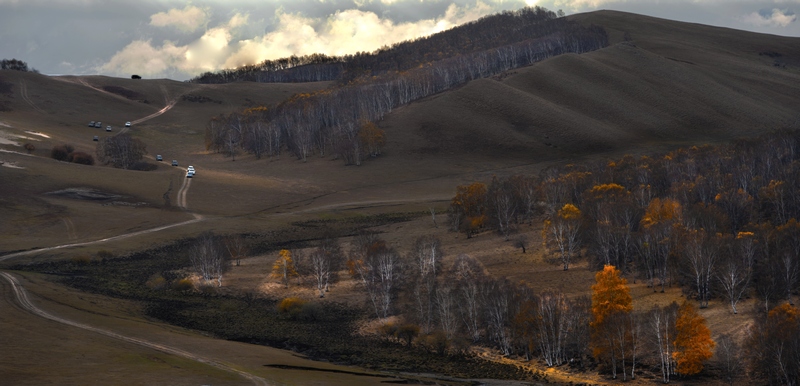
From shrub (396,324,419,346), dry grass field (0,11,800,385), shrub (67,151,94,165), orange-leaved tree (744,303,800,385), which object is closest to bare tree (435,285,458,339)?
shrub (396,324,419,346)

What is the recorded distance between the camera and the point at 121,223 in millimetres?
110000

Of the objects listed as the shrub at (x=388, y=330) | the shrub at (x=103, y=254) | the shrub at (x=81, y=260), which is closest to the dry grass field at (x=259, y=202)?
the shrub at (x=103, y=254)

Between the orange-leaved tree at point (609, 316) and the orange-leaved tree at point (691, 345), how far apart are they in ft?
12.8

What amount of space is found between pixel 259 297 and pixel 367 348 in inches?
820

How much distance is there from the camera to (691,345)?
51.9m

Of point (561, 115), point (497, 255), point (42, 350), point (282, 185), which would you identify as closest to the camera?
point (42, 350)

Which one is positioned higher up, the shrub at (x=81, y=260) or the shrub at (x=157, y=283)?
the shrub at (x=81, y=260)

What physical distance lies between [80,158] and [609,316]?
125m

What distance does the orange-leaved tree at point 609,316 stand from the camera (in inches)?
2137

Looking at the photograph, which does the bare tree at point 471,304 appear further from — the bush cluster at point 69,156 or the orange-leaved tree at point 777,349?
the bush cluster at point 69,156

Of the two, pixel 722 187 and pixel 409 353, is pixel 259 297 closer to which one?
pixel 409 353

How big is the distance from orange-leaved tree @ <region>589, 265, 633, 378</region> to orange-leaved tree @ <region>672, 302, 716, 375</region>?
3.90 m

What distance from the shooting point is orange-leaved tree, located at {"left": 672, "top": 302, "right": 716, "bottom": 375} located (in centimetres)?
5150

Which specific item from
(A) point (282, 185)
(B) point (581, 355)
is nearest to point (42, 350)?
(B) point (581, 355)
